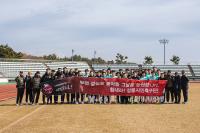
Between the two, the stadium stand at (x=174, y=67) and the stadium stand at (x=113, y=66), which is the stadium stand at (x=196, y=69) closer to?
the stadium stand at (x=174, y=67)

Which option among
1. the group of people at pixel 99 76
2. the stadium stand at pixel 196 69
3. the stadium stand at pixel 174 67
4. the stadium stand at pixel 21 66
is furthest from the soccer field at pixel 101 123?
the stadium stand at pixel 196 69

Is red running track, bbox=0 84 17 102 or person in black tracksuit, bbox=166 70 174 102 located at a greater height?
person in black tracksuit, bbox=166 70 174 102

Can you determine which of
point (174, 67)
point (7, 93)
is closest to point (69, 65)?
point (174, 67)

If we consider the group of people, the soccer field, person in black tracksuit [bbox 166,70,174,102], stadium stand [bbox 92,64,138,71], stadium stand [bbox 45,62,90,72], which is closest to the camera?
the soccer field

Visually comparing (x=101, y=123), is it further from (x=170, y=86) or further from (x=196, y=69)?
(x=196, y=69)

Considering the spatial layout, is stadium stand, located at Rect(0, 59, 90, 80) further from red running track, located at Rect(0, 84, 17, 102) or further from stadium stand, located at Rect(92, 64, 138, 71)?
red running track, located at Rect(0, 84, 17, 102)

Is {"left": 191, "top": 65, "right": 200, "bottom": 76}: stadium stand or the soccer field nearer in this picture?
the soccer field

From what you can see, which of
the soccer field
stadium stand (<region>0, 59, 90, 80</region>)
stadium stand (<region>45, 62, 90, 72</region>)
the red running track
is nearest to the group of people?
the soccer field

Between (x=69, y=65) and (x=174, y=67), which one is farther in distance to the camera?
(x=174, y=67)

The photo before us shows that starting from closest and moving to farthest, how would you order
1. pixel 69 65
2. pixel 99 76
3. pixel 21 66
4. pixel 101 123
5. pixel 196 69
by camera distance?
pixel 101 123
pixel 99 76
pixel 21 66
pixel 69 65
pixel 196 69

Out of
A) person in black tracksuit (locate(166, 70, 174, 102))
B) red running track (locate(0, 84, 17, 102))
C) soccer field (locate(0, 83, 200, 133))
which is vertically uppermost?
person in black tracksuit (locate(166, 70, 174, 102))

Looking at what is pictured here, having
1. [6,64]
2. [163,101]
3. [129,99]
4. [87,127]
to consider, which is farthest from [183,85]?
[6,64]

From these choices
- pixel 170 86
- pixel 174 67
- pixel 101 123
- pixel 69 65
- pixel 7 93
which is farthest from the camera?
pixel 174 67

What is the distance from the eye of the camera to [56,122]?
13109 millimetres
